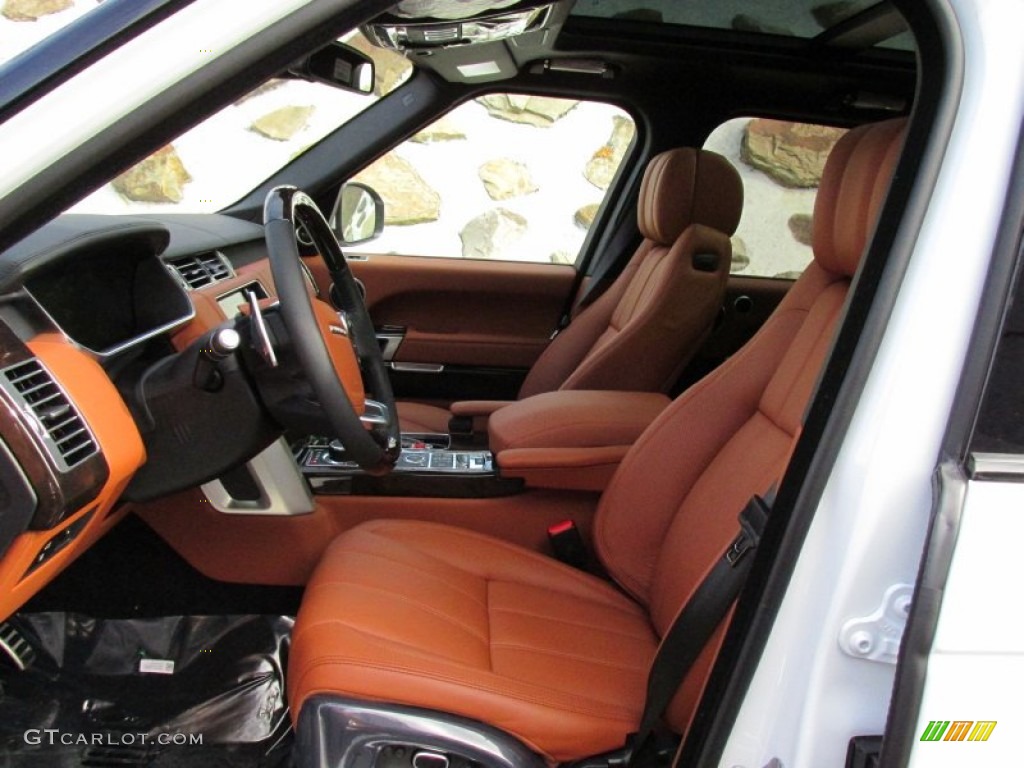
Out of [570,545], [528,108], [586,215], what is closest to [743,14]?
[528,108]

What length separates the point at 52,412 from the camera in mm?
920

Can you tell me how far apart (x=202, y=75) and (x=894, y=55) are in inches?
90.8

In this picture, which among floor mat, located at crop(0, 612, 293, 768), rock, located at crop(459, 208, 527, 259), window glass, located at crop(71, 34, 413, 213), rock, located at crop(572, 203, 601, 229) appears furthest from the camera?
rock, located at crop(459, 208, 527, 259)

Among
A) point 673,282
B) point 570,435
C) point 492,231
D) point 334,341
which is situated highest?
point 334,341

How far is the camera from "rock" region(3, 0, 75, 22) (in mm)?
2965

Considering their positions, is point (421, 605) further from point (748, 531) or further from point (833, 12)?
point (833, 12)

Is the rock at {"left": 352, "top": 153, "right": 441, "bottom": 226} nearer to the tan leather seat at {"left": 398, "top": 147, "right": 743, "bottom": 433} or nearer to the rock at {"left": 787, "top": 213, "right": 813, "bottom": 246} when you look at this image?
the tan leather seat at {"left": 398, "top": 147, "right": 743, "bottom": 433}

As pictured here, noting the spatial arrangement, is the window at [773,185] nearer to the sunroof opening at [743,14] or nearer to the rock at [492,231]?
the sunroof opening at [743,14]

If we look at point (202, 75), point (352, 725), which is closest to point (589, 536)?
point (352, 725)

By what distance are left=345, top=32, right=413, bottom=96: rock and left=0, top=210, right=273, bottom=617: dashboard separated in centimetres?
127

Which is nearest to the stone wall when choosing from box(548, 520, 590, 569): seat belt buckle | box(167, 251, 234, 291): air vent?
box(167, 251, 234, 291): air vent

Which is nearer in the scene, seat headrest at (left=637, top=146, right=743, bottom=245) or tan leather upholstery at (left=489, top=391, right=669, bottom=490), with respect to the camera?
tan leather upholstery at (left=489, top=391, right=669, bottom=490)

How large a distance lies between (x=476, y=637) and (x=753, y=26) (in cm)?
190

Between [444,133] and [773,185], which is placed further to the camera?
[444,133]
